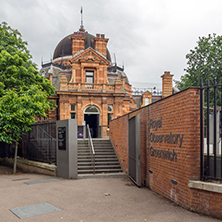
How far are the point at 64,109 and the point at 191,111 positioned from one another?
19523mm

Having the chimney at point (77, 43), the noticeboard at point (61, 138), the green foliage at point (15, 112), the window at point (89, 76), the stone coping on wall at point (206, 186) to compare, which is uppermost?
the chimney at point (77, 43)

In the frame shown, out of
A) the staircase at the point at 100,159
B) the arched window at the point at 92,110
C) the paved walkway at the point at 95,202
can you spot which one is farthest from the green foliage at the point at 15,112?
the arched window at the point at 92,110

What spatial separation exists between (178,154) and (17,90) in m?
13.8

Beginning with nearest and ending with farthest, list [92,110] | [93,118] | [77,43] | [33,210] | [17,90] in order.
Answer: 1. [33,210]
2. [17,90]
3. [92,110]
4. [93,118]
5. [77,43]

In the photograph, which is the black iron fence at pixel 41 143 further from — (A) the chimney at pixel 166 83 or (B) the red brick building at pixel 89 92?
(A) the chimney at pixel 166 83

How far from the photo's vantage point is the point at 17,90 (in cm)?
1694

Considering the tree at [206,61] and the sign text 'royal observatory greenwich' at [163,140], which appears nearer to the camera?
the sign text 'royal observatory greenwich' at [163,140]

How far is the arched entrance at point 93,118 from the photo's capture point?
81.0 feet

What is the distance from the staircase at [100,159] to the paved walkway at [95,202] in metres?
2.62

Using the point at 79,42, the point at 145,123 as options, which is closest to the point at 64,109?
the point at 79,42

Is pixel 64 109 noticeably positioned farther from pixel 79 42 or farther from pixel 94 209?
pixel 94 209

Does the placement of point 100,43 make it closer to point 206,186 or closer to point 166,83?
point 166,83

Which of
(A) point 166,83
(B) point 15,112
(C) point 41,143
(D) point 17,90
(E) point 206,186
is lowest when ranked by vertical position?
(C) point 41,143

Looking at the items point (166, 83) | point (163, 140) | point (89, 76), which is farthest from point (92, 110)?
point (163, 140)
